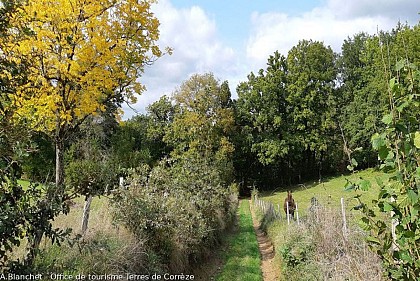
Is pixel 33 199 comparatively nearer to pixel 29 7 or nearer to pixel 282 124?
pixel 29 7

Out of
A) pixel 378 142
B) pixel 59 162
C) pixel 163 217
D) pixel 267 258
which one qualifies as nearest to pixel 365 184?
pixel 378 142

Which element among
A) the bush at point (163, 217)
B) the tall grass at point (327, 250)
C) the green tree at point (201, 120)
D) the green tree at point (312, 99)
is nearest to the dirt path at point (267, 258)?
the tall grass at point (327, 250)

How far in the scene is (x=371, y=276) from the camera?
4.98 m

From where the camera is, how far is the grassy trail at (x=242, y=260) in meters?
10.2

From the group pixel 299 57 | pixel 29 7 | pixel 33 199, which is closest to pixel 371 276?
pixel 33 199

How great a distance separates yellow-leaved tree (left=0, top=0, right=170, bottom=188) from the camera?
677 centimetres

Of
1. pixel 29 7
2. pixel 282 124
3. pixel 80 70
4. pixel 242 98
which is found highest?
pixel 242 98

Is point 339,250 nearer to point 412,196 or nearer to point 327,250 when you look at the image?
point 327,250

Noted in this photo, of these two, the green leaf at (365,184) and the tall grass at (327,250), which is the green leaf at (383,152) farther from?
the tall grass at (327,250)

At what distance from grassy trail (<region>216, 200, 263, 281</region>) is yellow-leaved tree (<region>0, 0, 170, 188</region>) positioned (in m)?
5.63

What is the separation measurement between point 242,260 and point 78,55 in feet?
27.0

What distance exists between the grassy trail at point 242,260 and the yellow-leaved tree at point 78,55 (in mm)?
5629

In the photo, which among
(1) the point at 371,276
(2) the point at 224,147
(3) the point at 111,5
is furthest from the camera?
(2) the point at 224,147

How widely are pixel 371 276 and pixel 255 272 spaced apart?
615 centimetres
